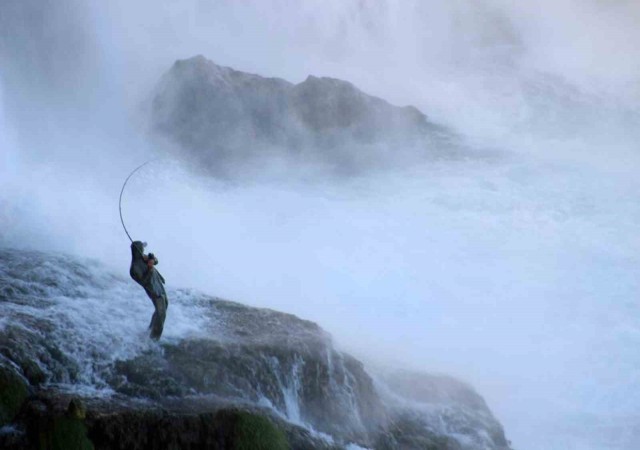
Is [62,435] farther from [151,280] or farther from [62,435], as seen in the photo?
[151,280]

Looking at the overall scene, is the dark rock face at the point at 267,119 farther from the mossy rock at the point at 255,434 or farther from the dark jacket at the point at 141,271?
the mossy rock at the point at 255,434

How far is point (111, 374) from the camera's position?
7785 millimetres

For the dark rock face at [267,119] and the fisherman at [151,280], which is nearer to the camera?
the fisherman at [151,280]

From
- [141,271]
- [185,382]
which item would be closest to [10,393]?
[185,382]

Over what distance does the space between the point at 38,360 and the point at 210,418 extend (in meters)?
1.59

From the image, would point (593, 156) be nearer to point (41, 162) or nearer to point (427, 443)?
point (41, 162)

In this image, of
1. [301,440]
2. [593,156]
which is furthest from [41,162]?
[593,156]

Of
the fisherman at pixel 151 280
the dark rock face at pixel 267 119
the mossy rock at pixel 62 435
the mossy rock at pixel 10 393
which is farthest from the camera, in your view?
the dark rock face at pixel 267 119

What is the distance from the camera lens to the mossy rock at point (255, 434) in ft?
23.4

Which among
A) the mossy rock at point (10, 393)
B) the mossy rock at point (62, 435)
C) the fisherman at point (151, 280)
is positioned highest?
the fisherman at point (151, 280)

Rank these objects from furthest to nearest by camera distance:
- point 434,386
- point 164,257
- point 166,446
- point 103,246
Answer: point 164,257, point 103,246, point 434,386, point 166,446

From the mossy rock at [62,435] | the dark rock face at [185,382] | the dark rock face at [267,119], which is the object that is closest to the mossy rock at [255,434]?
the dark rock face at [185,382]

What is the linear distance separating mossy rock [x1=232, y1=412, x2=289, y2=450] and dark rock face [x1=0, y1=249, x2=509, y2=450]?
0.01 meters

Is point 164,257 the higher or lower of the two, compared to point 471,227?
lower
